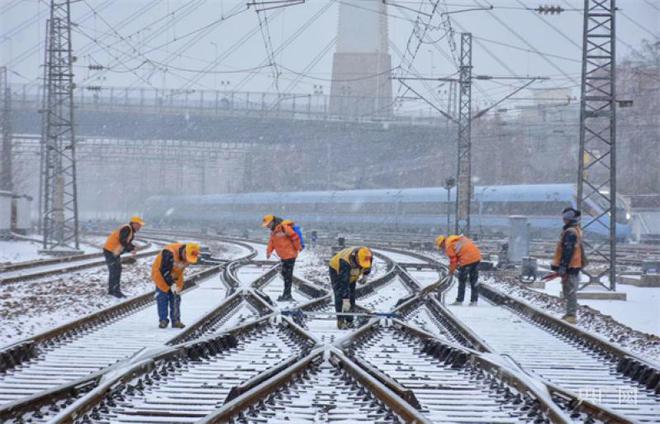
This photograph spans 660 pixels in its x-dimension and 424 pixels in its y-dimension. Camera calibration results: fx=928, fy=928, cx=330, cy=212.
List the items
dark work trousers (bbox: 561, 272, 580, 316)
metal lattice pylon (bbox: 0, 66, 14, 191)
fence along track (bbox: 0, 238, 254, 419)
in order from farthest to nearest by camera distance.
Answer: metal lattice pylon (bbox: 0, 66, 14, 191) < dark work trousers (bbox: 561, 272, 580, 316) < fence along track (bbox: 0, 238, 254, 419)

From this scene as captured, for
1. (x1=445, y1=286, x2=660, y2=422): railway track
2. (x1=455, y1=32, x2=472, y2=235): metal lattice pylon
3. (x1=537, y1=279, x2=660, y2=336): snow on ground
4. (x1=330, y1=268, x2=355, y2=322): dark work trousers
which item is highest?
(x1=455, y1=32, x2=472, y2=235): metal lattice pylon

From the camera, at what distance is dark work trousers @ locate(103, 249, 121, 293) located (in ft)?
46.3

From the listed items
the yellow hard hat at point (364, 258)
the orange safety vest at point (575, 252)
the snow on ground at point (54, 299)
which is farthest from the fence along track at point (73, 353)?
the orange safety vest at point (575, 252)

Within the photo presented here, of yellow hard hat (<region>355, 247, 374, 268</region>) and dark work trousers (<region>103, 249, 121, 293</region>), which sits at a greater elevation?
yellow hard hat (<region>355, 247, 374, 268</region>)

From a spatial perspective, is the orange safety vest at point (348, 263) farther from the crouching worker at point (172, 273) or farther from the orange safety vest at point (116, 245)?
the orange safety vest at point (116, 245)

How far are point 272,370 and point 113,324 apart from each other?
464 centimetres

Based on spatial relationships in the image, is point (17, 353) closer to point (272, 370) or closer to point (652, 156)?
point (272, 370)

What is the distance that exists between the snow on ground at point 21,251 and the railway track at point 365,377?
18.4m

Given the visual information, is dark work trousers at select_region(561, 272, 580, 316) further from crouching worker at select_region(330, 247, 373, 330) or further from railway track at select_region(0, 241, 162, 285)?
railway track at select_region(0, 241, 162, 285)

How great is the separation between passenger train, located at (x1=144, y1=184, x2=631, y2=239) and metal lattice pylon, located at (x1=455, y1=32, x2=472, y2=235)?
178 centimetres

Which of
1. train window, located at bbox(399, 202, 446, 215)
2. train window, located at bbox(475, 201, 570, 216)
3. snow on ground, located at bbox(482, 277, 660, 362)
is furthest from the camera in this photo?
train window, located at bbox(399, 202, 446, 215)

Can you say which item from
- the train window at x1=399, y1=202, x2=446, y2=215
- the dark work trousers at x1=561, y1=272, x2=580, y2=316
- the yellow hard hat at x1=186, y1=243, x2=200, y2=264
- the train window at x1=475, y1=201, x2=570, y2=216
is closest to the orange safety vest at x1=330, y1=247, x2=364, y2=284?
the yellow hard hat at x1=186, y1=243, x2=200, y2=264

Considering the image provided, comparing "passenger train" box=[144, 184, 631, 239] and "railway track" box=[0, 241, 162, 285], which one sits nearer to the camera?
"railway track" box=[0, 241, 162, 285]

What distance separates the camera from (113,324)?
11.0 metres
